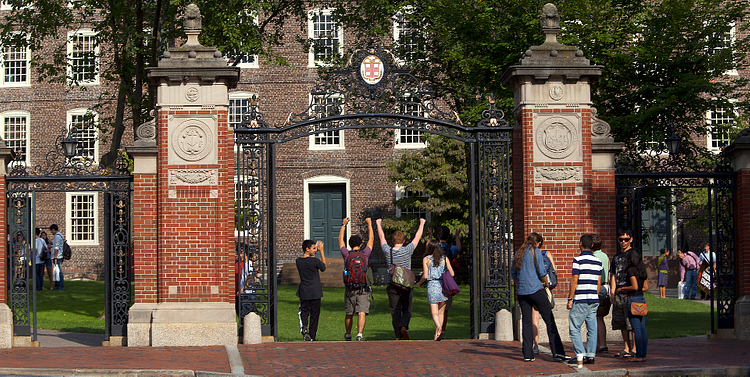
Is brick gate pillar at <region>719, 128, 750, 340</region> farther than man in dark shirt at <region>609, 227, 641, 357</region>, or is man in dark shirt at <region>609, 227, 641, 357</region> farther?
brick gate pillar at <region>719, 128, 750, 340</region>

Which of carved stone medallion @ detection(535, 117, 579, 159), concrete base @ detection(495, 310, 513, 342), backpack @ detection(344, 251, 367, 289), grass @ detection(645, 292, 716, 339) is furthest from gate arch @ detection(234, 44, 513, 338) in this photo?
grass @ detection(645, 292, 716, 339)

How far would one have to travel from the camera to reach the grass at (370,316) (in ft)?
46.0

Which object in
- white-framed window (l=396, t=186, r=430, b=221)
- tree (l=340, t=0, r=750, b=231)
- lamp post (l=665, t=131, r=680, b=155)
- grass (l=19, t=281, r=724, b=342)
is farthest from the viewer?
white-framed window (l=396, t=186, r=430, b=221)

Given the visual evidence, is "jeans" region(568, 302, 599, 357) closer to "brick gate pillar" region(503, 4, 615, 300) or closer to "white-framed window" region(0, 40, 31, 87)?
"brick gate pillar" region(503, 4, 615, 300)

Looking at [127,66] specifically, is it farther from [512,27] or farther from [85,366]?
[85,366]

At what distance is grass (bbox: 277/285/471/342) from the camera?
→ 1382 cm

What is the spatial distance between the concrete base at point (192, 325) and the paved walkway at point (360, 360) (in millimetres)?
234

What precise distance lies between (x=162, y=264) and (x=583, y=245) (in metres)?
5.42

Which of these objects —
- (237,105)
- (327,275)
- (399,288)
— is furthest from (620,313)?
(237,105)

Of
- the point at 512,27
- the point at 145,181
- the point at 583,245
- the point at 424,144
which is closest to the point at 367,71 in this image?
the point at 145,181

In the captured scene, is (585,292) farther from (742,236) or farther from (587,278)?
(742,236)

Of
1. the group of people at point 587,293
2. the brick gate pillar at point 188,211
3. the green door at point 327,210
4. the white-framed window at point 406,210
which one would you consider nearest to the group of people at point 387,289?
the brick gate pillar at point 188,211

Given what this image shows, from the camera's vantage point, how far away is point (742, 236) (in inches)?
464

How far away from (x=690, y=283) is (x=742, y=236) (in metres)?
9.40
